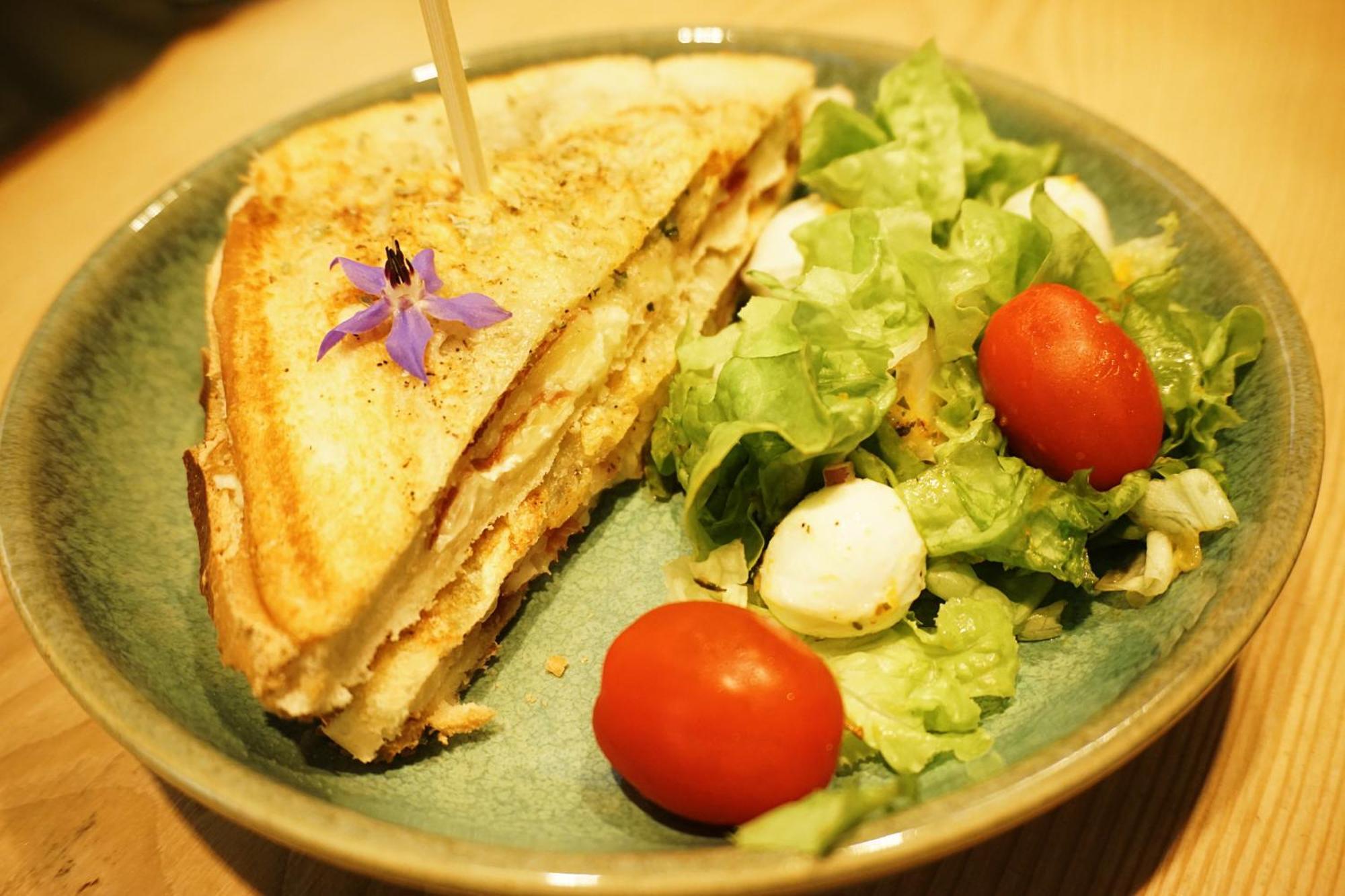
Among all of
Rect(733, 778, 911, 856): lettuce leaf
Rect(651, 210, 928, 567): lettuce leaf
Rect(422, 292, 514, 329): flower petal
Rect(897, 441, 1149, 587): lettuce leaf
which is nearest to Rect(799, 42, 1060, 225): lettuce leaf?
Rect(651, 210, 928, 567): lettuce leaf

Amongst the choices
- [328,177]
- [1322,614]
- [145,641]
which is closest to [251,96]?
[328,177]

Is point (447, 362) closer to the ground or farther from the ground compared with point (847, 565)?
farther from the ground

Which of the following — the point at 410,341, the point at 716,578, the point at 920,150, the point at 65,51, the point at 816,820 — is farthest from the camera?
the point at 65,51

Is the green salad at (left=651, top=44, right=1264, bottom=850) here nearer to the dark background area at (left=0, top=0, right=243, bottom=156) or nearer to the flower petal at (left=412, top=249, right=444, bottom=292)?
the flower petal at (left=412, top=249, right=444, bottom=292)

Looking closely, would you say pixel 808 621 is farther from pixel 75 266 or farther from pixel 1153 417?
pixel 75 266

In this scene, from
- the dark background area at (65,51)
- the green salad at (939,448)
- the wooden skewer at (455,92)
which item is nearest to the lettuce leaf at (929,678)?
the green salad at (939,448)

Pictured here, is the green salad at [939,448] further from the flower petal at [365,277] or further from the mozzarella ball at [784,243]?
the flower petal at [365,277]

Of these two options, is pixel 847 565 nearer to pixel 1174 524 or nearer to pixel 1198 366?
pixel 1174 524

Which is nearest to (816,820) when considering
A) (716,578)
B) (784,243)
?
(716,578)
